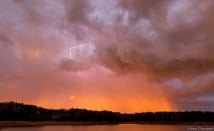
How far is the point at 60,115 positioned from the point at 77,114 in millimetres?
11021

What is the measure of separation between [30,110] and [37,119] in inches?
224

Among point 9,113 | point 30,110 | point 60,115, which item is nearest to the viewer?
point 9,113

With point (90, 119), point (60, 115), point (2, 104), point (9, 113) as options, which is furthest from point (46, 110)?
point (9, 113)

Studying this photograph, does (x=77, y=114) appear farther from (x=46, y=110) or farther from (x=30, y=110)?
(x=30, y=110)

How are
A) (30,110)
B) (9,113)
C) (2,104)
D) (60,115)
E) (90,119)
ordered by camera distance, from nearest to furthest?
(9,113) < (2,104) < (30,110) < (60,115) < (90,119)

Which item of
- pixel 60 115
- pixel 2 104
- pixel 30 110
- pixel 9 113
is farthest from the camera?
pixel 60 115

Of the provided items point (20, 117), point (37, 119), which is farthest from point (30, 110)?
point (20, 117)

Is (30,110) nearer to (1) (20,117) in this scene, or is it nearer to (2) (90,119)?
(1) (20,117)

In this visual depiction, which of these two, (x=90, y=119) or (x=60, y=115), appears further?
(x=90, y=119)

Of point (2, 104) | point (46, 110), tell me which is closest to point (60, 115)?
point (46, 110)

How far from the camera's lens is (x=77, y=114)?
187625mm

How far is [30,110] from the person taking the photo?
159m

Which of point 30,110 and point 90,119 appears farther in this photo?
point 90,119

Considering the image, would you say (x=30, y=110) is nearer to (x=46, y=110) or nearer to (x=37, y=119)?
(x=37, y=119)
